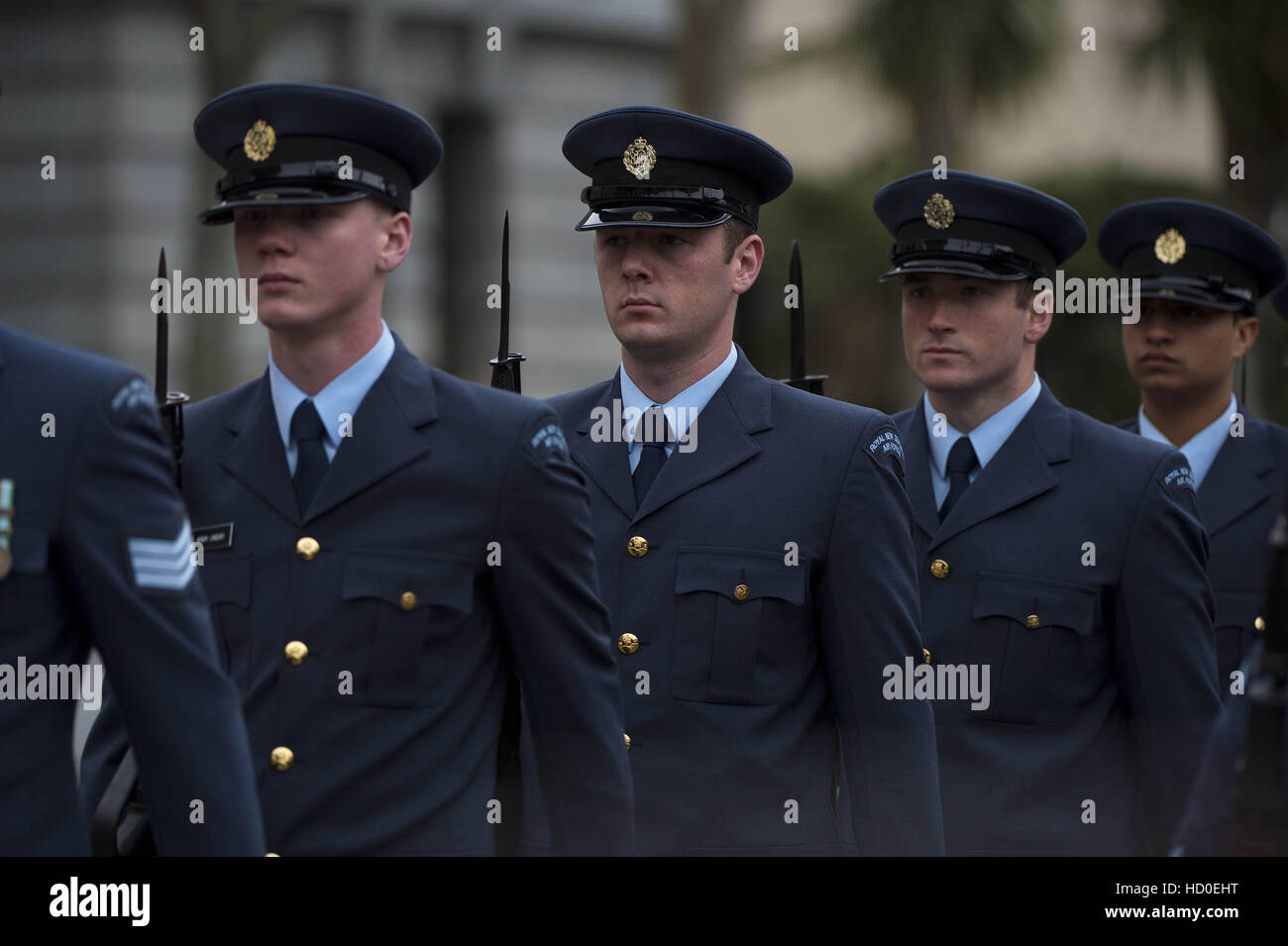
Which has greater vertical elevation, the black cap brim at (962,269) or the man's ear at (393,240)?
the black cap brim at (962,269)

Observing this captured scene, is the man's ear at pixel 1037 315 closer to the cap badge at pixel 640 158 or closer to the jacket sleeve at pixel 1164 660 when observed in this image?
the jacket sleeve at pixel 1164 660

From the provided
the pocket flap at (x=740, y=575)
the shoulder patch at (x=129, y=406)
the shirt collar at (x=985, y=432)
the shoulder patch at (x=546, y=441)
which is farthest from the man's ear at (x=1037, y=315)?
the shoulder patch at (x=129, y=406)

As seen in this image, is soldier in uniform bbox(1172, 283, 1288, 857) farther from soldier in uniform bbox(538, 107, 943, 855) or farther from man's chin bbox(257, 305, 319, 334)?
man's chin bbox(257, 305, 319, 334)

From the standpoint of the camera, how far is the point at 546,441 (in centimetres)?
385

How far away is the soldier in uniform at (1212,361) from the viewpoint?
20.3 ft

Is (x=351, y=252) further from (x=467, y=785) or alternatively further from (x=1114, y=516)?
(x=1114, y=516)

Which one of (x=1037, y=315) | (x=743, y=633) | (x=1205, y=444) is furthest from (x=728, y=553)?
(x=1205, y=444)

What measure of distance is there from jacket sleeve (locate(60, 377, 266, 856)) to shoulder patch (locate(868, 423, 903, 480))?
1.87 metres

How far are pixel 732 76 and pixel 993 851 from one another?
1085cm

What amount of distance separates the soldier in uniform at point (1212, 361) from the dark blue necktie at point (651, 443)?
2.15 meters

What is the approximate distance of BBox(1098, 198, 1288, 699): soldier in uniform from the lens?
6.18 m

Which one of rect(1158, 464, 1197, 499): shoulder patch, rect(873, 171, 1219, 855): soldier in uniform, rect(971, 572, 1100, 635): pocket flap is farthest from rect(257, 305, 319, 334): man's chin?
rect(1158, 464, 1197, 499): shoulder patch

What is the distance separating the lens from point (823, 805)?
4305 mm
